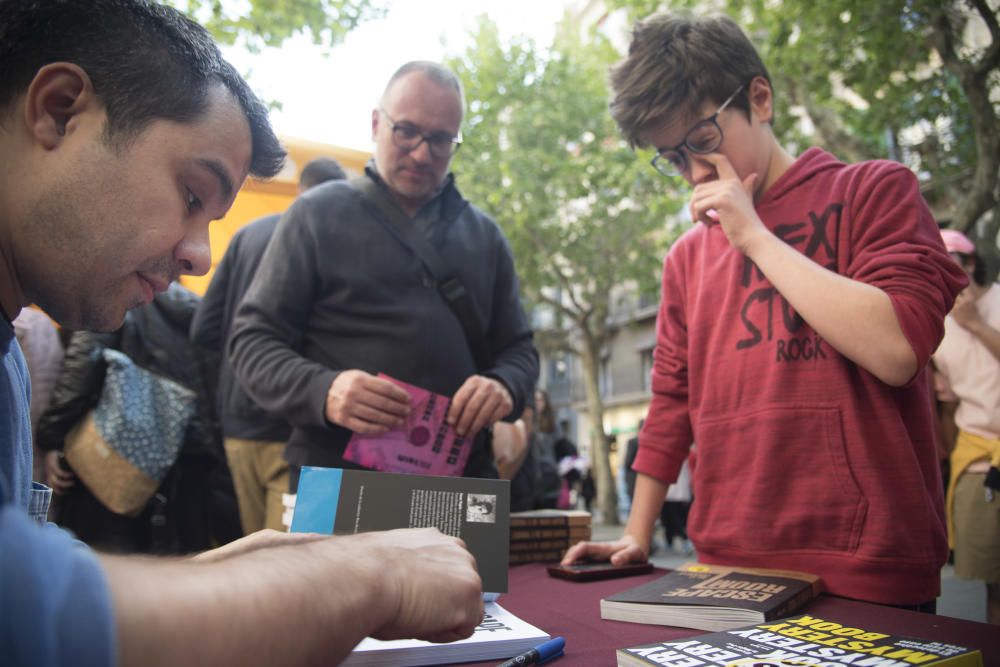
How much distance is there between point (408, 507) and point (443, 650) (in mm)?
326

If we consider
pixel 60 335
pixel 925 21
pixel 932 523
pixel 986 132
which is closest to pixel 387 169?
pixel 932 523

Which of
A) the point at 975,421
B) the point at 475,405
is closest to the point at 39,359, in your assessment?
the point at 475,405

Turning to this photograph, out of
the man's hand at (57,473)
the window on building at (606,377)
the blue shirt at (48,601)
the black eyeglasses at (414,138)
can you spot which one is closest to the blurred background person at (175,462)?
the man's hand at (57,473)

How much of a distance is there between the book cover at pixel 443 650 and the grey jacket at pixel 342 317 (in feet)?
3.16

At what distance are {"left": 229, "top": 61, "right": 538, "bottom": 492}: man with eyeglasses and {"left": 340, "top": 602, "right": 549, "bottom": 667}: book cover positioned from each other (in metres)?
0.80

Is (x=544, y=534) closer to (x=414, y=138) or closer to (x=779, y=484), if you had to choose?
(x=779, y=484)

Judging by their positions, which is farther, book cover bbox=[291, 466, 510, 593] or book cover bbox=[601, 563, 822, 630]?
book cover bbox=[291, 466, 510, 593]

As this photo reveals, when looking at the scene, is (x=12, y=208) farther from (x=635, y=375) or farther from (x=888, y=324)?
(x=635, y=375)

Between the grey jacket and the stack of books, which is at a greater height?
the grey jacket

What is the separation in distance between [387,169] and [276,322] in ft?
1.88

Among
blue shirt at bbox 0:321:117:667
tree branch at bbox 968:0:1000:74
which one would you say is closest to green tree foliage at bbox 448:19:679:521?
tree branch at bbox 968:0:1000:74

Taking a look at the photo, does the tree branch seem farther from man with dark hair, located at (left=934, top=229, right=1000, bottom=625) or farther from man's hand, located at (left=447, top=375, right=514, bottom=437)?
man's hand, located at (left=447, top=375, right=514, bottom=437)

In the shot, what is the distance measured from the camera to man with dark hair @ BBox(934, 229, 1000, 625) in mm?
3205

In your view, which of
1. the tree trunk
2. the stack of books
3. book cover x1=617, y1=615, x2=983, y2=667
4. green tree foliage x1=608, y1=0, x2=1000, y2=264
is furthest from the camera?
the tree trunk
